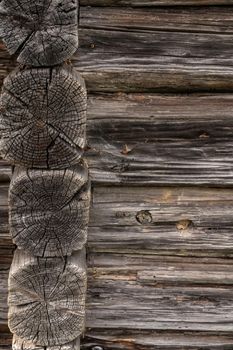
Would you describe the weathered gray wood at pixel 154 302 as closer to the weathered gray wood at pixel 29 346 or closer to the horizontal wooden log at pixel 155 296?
the horizontal wooden log at pixel 155 296

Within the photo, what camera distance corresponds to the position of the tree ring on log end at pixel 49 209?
4.69ft

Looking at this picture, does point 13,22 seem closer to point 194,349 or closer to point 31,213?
point 31,213

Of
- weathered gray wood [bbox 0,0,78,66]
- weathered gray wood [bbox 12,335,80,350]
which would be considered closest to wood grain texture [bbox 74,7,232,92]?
weathered gray wood [bbox 0,0,78,66]

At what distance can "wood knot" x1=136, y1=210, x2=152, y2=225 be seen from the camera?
1760mm

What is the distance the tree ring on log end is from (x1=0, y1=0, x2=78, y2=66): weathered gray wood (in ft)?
1.02

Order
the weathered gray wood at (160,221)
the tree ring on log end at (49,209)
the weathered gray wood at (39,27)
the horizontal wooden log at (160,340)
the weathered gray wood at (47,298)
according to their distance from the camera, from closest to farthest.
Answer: the weathered gray wood at (39,27) < the tree ring on log end at (49,209) < the weathered gray wood at (47,298) < the weathered gray wood at (160,221) < the horizontal wooden log at (160,340)

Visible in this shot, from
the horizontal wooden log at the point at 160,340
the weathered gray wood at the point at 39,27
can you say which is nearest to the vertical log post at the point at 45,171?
the weathered gray wood at the point at 39,27

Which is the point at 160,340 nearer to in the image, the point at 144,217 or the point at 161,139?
the point at 144,217

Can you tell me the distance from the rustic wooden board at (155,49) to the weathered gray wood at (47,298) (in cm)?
51

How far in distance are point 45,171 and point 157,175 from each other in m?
0.42

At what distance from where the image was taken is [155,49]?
158 cm

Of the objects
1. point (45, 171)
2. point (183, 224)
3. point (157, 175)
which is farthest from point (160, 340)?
point (45, 171)

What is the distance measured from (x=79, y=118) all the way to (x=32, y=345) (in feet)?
2.30

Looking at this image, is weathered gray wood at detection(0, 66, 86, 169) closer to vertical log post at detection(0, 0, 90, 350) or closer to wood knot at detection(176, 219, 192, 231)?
vertical log post at detection(0, 0, 90, 350)
